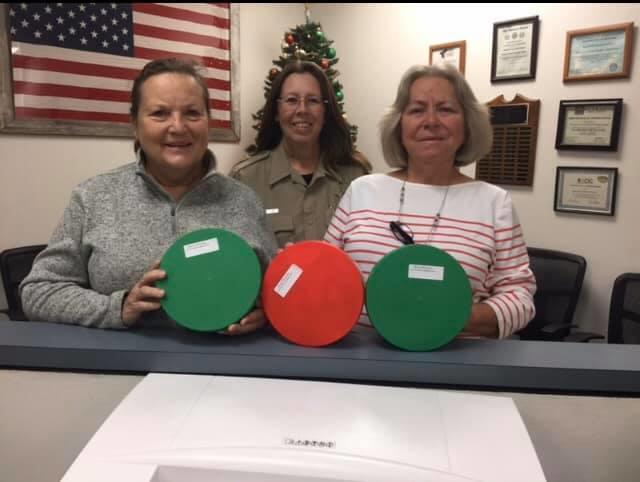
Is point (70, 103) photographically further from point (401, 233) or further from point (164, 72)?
point (401, 233)

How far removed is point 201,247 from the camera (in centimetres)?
86

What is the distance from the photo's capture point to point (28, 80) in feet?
9.02

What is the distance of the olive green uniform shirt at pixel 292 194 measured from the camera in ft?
6.82

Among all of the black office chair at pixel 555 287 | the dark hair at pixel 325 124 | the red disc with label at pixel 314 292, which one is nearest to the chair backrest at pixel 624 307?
the black office chair at pixel 555 287

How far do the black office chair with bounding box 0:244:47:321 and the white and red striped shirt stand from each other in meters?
2.13

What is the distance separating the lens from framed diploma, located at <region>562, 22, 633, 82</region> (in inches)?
101

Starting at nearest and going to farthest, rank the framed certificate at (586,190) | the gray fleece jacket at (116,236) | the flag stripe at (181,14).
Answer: the gray fleece jacket at (116,236), the framed certificate at (586,190), the flag stripe at (181,14)

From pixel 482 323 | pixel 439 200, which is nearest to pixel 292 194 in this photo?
pixel 439 200

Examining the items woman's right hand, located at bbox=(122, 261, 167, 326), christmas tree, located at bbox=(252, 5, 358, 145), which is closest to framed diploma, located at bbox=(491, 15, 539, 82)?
christmas tree, located at bbox=(252, 5, 358, 145)

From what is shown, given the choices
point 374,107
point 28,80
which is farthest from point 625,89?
point 28,80

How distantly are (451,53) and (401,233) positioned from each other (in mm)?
2552

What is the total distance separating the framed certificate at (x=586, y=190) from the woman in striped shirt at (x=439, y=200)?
168 cm

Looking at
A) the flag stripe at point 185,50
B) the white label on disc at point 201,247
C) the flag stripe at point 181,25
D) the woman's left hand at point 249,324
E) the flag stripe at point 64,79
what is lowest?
the woman's left hand at point 249,324

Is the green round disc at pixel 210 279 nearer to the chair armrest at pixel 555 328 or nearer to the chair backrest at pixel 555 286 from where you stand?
the chair armrest at pixel 555 328
